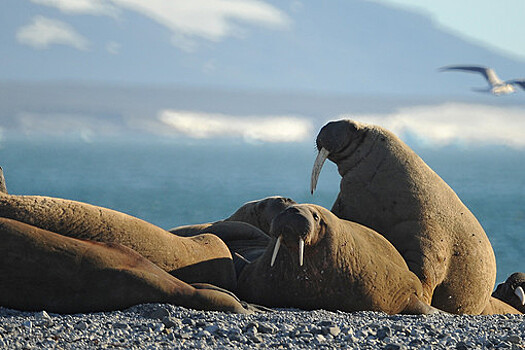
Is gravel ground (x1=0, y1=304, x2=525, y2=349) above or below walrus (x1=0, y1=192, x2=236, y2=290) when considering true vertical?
below

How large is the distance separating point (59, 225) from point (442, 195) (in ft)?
11.7

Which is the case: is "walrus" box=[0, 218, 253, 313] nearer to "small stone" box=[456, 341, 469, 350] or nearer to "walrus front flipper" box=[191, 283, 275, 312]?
"walrus front flipper" box=[191, 283, 275, 312]

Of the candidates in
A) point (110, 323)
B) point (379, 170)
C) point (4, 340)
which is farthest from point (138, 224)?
point (379, 170)

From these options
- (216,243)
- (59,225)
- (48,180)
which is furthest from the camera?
(48,180)

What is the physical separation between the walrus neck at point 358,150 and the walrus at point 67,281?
2.62 metres

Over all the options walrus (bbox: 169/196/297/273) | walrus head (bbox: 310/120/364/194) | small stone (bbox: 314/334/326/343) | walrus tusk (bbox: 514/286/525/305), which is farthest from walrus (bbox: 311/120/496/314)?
small stone (bbox: 314/334/326/343)

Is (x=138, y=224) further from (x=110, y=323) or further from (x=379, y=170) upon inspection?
(x=379, y=170)

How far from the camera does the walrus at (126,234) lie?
6.57m

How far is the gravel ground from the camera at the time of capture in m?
5.45

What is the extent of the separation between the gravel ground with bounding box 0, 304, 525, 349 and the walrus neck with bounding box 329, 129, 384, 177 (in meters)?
2.36

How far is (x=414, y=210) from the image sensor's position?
25.9 feet

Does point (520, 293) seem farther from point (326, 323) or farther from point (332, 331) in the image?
point (332, 331)

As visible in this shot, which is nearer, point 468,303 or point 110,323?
point 110,323

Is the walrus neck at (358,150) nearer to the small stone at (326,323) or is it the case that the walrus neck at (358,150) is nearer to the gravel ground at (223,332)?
the gravel ground at (223,332)
